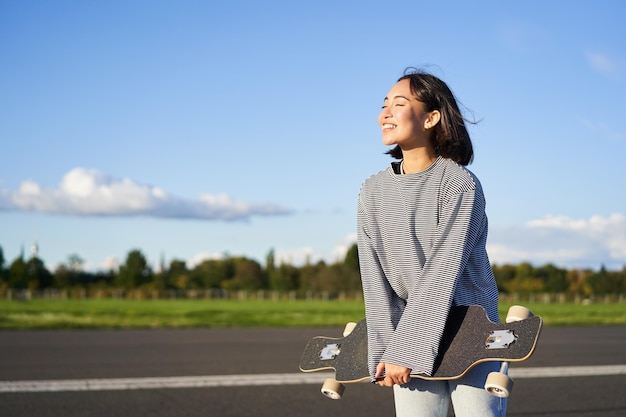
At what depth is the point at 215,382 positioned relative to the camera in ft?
24.5

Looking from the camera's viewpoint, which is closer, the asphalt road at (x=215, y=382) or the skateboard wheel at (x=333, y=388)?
the skateboard wheel at (x=333, y=388)

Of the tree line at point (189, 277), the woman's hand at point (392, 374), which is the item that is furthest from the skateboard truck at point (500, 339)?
the tree line at point (189, 277)

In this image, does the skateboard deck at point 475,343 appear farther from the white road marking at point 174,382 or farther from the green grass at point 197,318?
the green grass at point 197,318

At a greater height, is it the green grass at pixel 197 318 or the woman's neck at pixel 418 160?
the woman's neck at pixel 418 160

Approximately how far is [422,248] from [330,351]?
26.0 inches

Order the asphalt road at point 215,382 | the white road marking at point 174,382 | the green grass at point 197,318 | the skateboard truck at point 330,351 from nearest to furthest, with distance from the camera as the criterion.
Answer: the skateboard truck at point 330,351 < the asphalt road at point 215,382 < the white road marking at point 174,382 < the green grass at point 197,318

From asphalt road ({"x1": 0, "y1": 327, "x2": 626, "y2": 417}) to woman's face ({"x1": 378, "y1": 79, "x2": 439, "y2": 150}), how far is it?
360cm

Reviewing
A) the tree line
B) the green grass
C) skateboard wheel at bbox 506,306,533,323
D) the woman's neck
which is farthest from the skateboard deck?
the tree line

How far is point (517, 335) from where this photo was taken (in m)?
2.54

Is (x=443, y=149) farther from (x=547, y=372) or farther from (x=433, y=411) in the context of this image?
(x=547, y=372)

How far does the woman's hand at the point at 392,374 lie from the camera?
2.67m

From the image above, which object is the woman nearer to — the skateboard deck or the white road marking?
the skateboard deck

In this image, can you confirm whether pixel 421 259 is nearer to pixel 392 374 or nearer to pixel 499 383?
pixel 392 374

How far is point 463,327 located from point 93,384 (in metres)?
5.54
